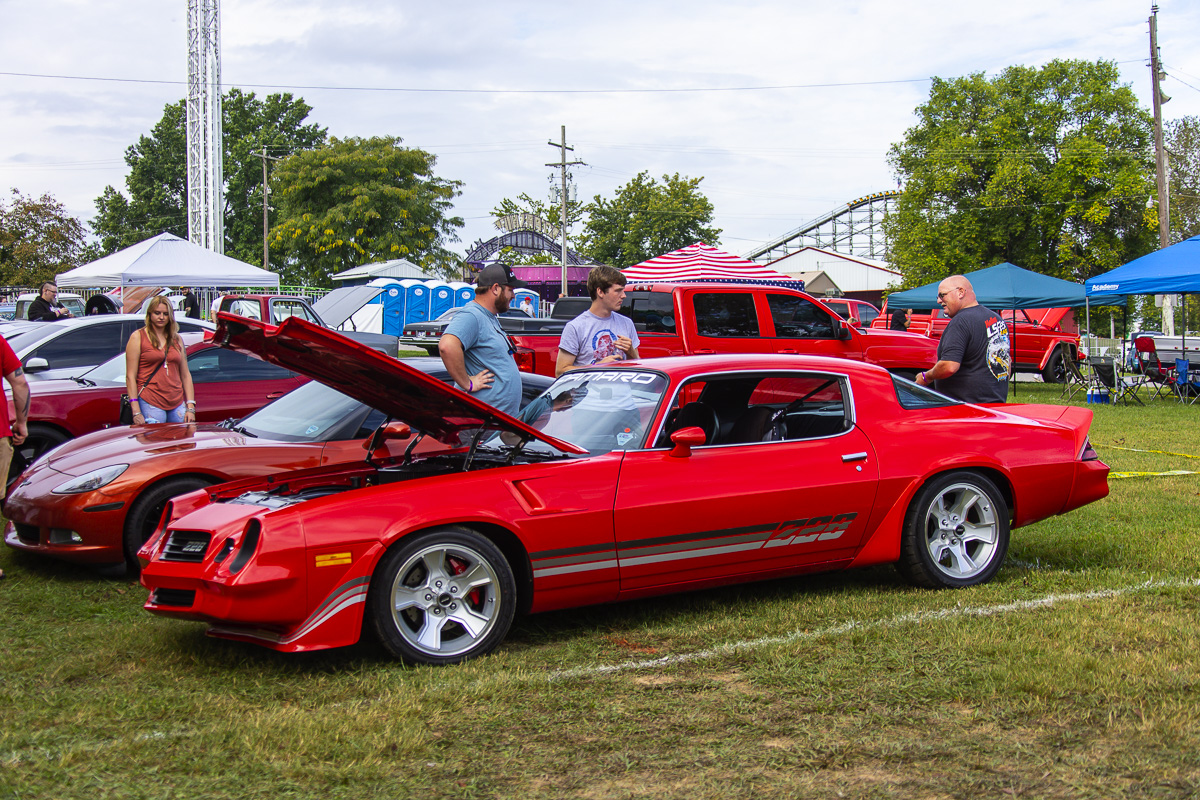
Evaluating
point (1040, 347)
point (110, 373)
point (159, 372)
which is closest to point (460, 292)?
point (1040, 347)

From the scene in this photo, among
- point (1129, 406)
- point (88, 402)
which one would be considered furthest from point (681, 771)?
point (1129, 406)

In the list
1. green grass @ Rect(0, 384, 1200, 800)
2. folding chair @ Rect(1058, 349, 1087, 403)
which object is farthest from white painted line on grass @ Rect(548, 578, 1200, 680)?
folding chair @ Rect(1058, 349, 1087, 403)

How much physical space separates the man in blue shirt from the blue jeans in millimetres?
2863

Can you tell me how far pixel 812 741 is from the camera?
130 inches

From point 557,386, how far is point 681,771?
2736mm

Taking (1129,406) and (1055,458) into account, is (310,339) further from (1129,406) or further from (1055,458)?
(1129,406)

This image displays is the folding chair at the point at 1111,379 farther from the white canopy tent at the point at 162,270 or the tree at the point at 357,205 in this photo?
the tree at the point at 357,205

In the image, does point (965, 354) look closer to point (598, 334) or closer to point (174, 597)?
point (598, 334)

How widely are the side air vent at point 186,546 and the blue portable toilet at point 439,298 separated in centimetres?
3275

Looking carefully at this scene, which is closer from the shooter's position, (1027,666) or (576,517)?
(1027,666)

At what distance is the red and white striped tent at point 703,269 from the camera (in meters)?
18.1

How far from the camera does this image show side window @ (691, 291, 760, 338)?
1255 cm

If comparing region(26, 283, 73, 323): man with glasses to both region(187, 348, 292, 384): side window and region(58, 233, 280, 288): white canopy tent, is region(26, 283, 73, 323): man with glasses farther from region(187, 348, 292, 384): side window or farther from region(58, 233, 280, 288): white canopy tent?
region(187, 348, 292, 384): side window

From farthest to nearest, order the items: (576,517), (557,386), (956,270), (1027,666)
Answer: (956,270), (557,386), (576,517), (1027,666)
